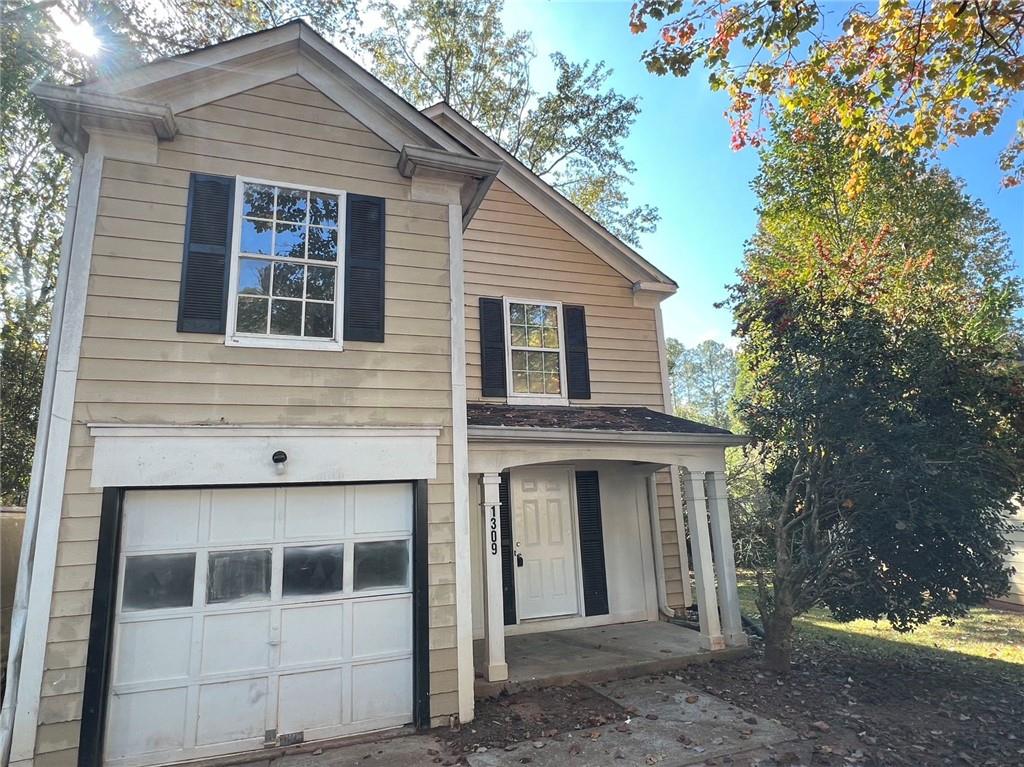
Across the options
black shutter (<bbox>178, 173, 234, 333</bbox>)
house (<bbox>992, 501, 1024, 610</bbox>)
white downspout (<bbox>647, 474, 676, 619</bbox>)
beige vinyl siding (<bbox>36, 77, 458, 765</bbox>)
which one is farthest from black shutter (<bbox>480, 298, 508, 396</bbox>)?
house (<bbox>992, 501, 1024, 610</bbox>)

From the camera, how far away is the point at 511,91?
15609 millimetres

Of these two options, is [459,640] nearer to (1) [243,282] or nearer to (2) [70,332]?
(1) [243,282]

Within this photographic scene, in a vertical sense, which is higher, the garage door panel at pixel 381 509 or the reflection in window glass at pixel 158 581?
the garage door panel at pixel 381 509

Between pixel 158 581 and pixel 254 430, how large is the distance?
1.37 meters

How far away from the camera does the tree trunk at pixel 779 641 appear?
6051mm

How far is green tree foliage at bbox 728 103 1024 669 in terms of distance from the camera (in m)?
5.98

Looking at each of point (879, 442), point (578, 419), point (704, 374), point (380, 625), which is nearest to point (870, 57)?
point (879, 442)

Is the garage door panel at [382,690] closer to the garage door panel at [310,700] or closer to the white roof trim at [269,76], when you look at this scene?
the garage door panel at [310,700]

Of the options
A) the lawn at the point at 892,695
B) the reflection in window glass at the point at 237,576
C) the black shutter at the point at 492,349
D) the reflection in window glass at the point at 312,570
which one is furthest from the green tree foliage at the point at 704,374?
the reflection in window glass at the point at 237,576

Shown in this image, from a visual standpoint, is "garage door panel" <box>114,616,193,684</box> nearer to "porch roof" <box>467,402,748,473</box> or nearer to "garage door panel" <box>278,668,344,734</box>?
"garage door panel" <box>278,668,344,734</box>

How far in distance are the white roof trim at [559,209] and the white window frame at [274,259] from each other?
4.14 meters

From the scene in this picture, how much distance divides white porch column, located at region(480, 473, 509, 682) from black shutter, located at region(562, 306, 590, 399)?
283cm

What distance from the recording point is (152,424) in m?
4.38

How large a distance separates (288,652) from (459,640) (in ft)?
4.68
